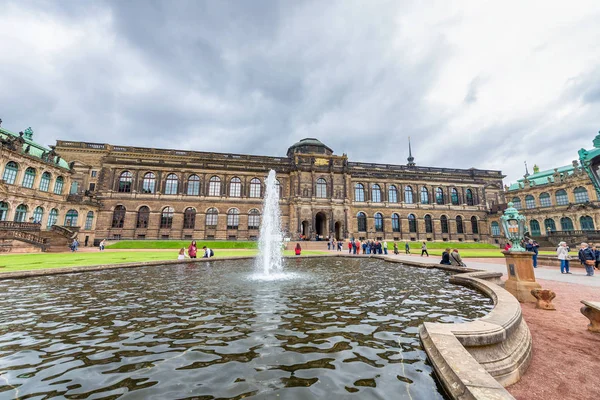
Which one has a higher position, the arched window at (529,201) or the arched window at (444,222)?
the arched window at (529,201)

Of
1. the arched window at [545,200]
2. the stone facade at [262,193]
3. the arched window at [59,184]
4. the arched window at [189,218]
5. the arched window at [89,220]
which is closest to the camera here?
the arched window at [59,184]

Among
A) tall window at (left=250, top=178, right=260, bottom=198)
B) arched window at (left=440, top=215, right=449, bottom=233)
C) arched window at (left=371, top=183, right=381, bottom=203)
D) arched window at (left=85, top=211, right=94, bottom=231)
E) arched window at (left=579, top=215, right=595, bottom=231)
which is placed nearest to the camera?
arched window at (left=85, top=211, right=94, bottom=231)

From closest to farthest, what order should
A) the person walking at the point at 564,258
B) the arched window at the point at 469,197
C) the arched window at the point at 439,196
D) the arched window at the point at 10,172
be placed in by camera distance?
the person walking at the point at 564,258, the arched window at the point at 10,172, the arched window at the point at 439,196, the arched window at the point at 469,197

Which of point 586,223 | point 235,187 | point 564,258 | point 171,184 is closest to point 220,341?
point 564,258

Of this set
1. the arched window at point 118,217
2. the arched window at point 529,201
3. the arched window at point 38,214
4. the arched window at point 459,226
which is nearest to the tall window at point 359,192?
the arched window at point 459,226

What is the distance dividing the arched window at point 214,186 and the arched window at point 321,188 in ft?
52.7

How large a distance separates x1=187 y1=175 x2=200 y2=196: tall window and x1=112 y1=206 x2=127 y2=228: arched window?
365 inches

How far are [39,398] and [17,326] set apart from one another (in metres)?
3.67

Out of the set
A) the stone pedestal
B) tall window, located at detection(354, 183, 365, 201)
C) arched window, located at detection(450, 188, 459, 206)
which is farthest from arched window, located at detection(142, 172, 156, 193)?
arched window, located at detection(450, 188, 459, 206)

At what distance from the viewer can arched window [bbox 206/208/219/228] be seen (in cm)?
3876

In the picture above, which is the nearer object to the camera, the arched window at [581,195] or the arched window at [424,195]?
the arched window at [581,195]

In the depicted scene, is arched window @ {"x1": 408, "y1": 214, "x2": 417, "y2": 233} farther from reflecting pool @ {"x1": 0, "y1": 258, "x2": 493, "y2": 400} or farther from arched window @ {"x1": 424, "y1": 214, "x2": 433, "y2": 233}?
reflecting pool @ {"x1": 0, "y1": 258, "x2": 493, "y2": 400}

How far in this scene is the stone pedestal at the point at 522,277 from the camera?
754 centimetres

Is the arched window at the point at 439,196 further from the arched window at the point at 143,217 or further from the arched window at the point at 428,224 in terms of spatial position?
the arched window at the point at 143,217
